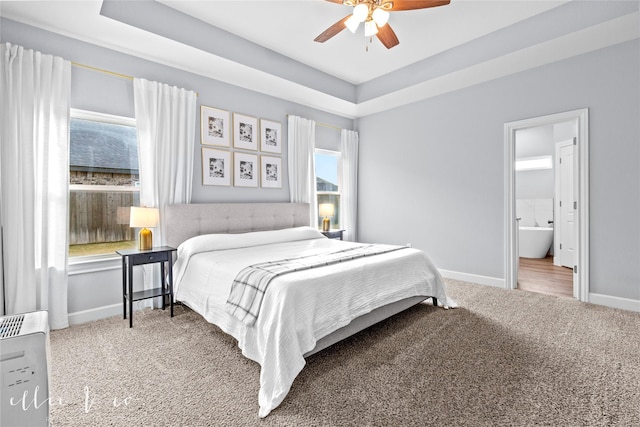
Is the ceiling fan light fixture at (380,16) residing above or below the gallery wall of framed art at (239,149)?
above

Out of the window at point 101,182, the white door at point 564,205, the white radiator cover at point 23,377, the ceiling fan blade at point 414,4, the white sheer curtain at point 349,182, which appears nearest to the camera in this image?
the white radiator cover at point 23,377

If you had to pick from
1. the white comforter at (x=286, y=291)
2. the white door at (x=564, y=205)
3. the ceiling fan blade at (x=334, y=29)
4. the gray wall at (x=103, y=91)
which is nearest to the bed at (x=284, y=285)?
the white comforter at (x=286, y=291)

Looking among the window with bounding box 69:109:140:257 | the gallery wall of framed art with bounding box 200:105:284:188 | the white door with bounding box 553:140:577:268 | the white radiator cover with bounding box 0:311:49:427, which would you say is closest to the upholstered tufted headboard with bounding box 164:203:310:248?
the gallery wall of framed art with bounding box 200:105:284:188

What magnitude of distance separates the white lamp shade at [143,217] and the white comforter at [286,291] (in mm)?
395

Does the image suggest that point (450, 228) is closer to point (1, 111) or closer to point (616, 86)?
point (616, 86)

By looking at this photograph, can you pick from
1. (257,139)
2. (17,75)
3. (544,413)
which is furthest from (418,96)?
(17,75)

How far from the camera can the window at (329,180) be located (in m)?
5.29

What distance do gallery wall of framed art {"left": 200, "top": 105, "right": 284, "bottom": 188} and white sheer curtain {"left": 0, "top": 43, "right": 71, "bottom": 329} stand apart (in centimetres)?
137

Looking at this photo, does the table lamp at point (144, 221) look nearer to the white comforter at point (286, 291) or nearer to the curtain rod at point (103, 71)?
the white comforter at point (286, 291)

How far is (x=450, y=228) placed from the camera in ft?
14.6

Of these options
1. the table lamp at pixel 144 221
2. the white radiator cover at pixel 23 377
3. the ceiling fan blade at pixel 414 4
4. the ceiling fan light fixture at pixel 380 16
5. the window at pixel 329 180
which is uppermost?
the ceiling fan blade at pixel 414 4

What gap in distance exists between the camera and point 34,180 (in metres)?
2.61

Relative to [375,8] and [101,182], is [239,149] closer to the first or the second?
[101,182]

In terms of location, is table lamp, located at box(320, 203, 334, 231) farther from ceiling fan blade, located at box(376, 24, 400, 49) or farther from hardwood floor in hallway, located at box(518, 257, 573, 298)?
hardwood floor in hallway, located at box(518, 257, 573, 298)
